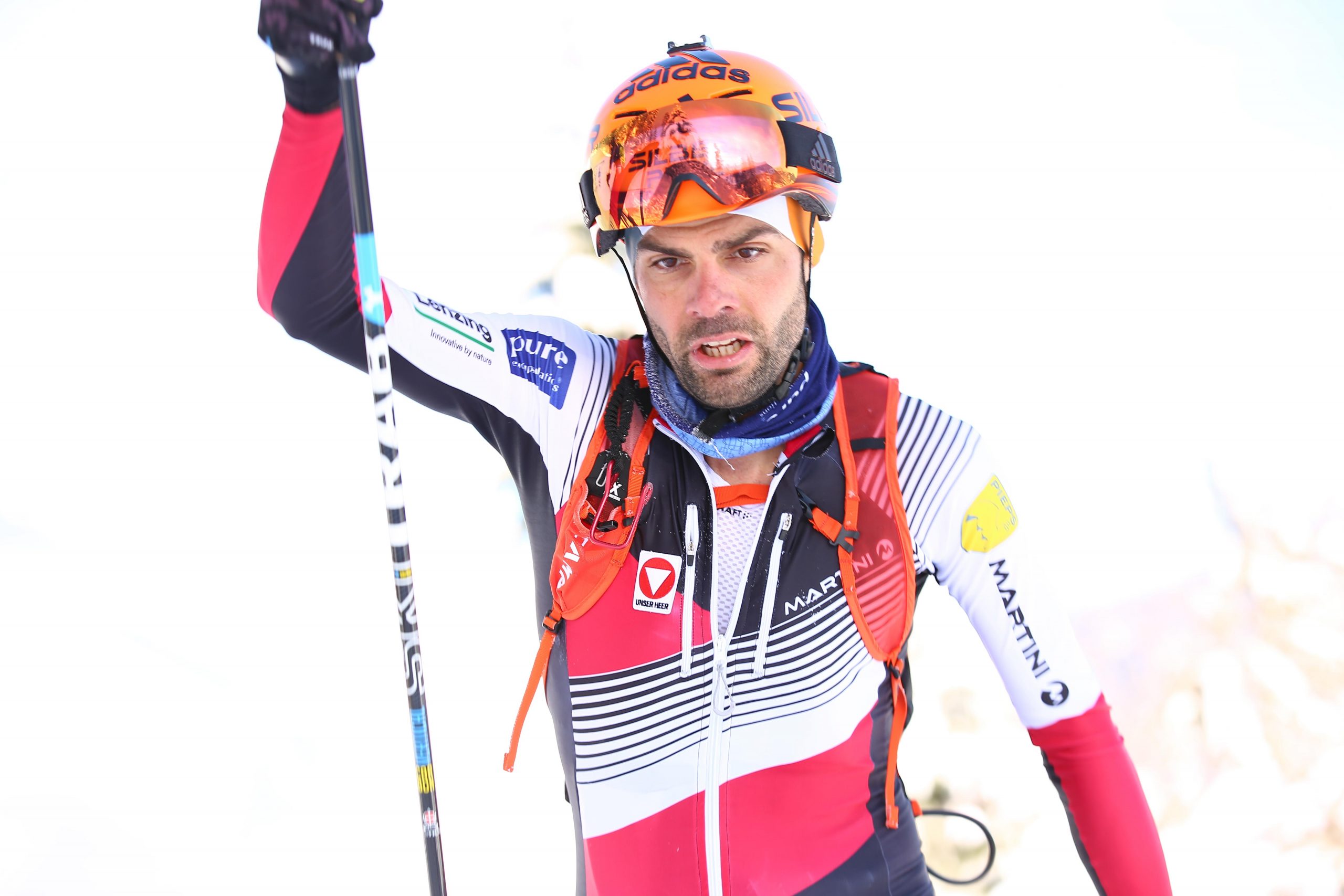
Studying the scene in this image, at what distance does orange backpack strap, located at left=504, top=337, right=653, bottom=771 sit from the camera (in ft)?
4.97

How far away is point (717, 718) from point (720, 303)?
2.58 feet

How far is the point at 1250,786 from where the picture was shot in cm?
355

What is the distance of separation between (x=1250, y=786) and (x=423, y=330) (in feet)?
13.3

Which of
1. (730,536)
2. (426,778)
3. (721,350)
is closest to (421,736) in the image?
(426,778)

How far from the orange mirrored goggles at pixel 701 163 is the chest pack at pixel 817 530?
14.2 inches

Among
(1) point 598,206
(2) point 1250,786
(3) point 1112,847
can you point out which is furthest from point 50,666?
(2) point 1250,786

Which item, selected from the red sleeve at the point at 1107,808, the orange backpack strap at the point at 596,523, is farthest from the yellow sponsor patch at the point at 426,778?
the red sleeve at the point at 1107,808

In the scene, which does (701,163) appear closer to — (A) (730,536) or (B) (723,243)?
(B) (723,243)

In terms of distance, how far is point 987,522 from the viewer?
163 centimetres

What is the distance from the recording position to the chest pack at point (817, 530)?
1.52 meters

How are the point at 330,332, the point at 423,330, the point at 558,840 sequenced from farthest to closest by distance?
the point at 558,840
the point at 423,330
the point at 330,332

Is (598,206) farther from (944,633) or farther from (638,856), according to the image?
(944,633)

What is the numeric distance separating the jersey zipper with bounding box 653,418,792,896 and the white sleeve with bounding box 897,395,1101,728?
310 millimetres

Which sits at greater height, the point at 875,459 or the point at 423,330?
the point at 423,330
